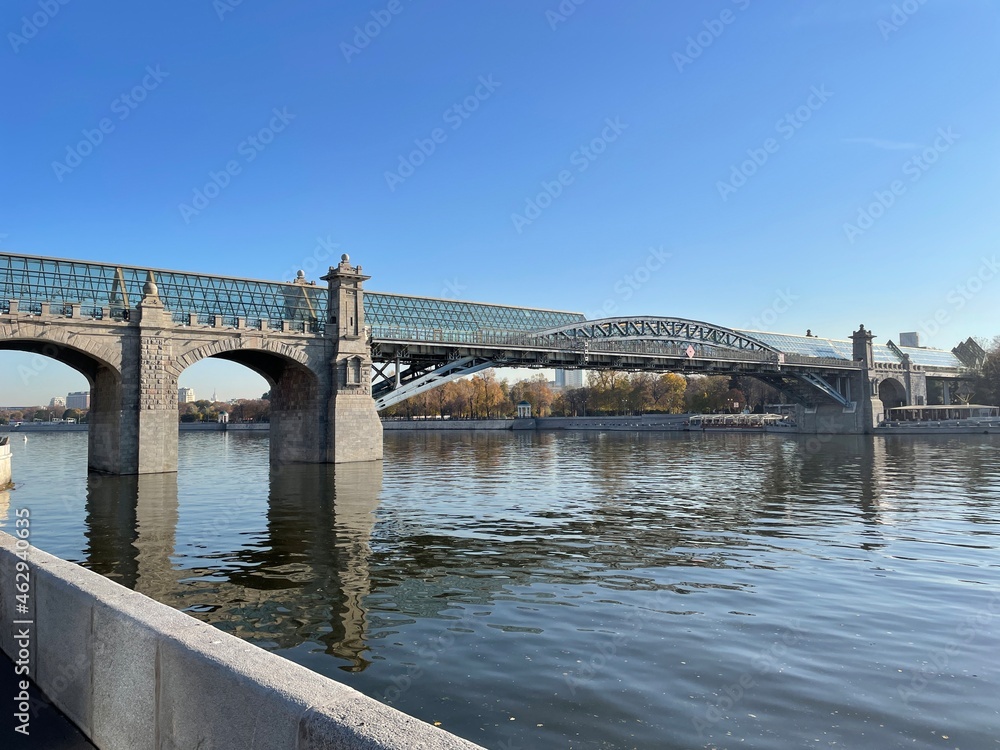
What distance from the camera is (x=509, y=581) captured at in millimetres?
12633

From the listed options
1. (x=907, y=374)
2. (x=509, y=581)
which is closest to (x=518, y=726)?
(x=509, y=581)

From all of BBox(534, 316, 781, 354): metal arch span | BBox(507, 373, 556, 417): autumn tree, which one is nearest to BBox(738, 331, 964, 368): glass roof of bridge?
BBox(534, 316, 781, 354): metal arch span

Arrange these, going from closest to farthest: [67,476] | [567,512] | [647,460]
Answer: [567,512]
[67,476]
[647,460]

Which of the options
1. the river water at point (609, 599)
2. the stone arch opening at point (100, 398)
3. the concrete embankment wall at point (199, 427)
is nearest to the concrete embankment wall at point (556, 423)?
the concrete embankment wall at point (199, 427)

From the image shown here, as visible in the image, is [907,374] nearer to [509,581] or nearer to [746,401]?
[746,401]

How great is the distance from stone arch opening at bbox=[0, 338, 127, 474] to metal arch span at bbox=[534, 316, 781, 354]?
3268 cm

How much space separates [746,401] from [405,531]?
383 ft

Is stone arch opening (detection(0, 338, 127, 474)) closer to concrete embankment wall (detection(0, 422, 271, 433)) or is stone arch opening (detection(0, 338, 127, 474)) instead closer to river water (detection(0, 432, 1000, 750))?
river water (detection(0, 432, 1000, 750))

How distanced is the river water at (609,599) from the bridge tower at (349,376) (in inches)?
565

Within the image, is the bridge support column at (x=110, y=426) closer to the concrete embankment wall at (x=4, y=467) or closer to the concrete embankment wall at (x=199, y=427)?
the concrete embankment wall at (x=4, y=467)

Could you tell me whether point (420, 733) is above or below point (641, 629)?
above

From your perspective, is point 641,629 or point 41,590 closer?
point 41,590

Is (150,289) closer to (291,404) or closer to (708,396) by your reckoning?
(291,404)

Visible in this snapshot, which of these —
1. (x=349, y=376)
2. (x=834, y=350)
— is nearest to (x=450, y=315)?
(x=349, y=376)
